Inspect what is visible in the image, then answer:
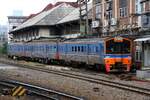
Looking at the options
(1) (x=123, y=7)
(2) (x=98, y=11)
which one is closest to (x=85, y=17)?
(2) (x=98, y=11)

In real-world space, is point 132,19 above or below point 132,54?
above

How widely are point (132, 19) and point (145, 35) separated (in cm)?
858

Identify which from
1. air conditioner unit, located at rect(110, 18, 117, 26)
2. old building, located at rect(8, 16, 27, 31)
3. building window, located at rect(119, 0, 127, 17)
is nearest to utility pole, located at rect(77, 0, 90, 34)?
air conditioner unit, located at rect(110, 18, 117, 26)

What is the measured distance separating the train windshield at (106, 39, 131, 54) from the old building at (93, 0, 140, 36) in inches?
190

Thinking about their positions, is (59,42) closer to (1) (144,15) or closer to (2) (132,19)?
(2) (132,19)

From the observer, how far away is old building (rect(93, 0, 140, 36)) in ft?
126

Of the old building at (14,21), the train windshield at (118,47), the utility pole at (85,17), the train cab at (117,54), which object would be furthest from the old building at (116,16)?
the old building at (14,21)

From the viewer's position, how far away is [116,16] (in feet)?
140

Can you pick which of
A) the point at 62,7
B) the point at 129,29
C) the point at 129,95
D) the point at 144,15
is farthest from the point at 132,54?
the point at 62,7

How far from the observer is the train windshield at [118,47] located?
98.3ft

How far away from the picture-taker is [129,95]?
699 inches

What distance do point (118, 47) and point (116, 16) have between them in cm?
1277

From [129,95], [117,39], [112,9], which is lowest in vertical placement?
[129,95]

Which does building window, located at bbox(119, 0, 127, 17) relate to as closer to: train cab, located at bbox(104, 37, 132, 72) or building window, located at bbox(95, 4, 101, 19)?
building window, located at bbox(95, 4, 101, 19)
